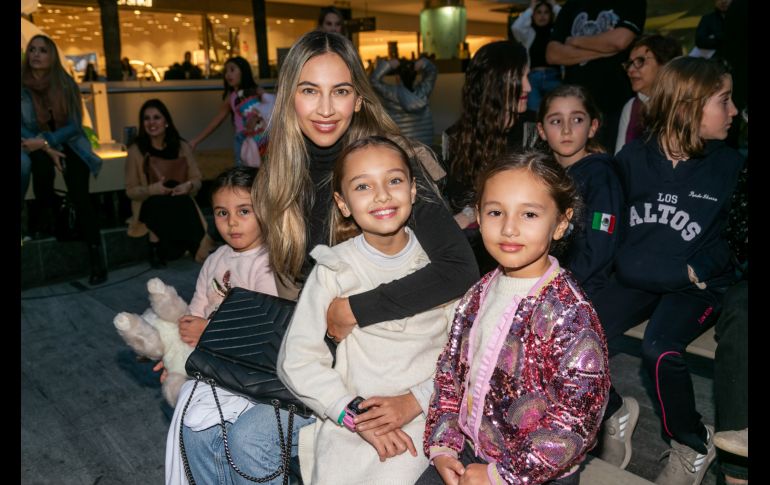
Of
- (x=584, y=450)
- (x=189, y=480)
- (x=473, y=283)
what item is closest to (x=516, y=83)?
(x=473, y=283)

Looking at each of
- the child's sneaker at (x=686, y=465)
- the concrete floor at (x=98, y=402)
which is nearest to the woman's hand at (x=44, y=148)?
the concrete floor at (x=98, y=402)

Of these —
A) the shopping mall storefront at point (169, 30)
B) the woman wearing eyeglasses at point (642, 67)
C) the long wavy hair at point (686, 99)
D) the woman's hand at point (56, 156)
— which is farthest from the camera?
the shopping mall storefront at point (169, 30)

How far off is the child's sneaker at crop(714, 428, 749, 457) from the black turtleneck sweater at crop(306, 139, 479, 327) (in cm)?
86

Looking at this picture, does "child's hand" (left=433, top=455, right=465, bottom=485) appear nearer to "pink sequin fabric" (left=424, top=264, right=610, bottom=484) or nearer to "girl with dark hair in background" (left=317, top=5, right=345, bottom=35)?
"pink sequin fabric" (left=424, top=264, right=610, bottom=484)

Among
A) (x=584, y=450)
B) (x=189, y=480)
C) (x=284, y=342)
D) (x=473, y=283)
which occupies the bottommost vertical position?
(x=189, y=480)

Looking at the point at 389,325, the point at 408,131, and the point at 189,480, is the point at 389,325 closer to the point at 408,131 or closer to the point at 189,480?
the point at 189,480

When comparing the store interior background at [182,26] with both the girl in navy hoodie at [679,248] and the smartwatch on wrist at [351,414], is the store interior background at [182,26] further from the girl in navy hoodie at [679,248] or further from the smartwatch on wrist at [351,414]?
the smartwatch on wrist at [351,414]

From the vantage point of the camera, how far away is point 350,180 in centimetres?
183

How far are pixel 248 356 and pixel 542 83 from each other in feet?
12.1

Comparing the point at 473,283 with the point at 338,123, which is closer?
the point at 473,283

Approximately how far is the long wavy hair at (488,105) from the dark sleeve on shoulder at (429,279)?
117 cm

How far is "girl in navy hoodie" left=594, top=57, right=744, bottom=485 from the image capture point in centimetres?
229

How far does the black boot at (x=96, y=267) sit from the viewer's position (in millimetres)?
5496

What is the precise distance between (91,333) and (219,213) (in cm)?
243
